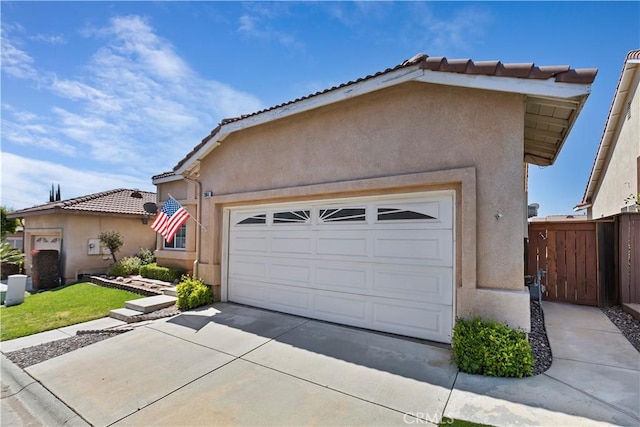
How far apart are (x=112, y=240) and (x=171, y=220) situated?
9786 mm

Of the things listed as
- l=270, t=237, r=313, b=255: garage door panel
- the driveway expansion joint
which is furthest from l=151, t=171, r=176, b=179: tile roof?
the driveway expansion joint

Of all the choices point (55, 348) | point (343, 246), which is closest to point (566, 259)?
point (343, 246)

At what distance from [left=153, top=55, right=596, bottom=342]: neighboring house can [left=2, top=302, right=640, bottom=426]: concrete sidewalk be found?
106 cm

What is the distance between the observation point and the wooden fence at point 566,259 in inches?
330

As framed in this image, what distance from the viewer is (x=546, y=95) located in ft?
15.6

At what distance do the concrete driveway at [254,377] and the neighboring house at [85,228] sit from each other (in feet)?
39.9

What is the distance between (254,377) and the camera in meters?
4.76

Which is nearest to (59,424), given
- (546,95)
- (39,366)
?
(39,366)

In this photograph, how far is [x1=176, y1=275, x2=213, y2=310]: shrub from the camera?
29.2 ft

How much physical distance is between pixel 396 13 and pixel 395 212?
5664 millimetres

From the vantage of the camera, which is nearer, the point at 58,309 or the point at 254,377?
the point at 254,377

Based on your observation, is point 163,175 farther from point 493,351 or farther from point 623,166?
point 623,166

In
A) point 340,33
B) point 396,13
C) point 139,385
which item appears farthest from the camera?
point 340,33

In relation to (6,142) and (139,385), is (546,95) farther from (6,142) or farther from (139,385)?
(6,142)
